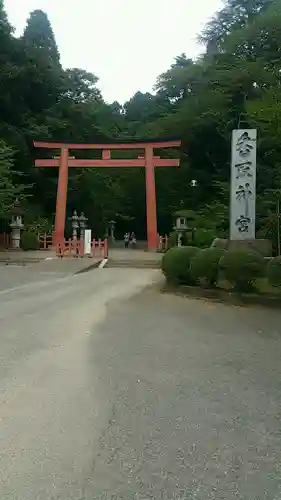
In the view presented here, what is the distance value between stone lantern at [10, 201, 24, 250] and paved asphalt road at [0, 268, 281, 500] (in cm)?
2290

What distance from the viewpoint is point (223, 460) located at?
324cm

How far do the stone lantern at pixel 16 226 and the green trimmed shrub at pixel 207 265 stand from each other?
20136 mm

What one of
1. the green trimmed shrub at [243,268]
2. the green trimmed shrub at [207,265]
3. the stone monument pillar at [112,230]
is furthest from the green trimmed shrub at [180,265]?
the stone monument pillar at [112,230]

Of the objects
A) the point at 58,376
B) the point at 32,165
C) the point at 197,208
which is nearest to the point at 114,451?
the point at 58,376

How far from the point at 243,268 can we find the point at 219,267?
2.46 feet

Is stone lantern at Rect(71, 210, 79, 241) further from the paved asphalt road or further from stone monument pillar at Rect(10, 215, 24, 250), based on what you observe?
the paved asphalt road

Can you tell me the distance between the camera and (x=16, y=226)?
3114 cm

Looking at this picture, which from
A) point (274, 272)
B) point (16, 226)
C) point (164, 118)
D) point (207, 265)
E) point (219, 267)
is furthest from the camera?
point (164, 118)

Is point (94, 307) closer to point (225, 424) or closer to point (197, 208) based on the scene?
point (225, 424)

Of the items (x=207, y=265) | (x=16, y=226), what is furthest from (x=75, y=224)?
(x=207, y=265)

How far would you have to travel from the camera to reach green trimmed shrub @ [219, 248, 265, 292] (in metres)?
11.2

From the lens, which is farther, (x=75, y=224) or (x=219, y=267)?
(x=75, y=224)

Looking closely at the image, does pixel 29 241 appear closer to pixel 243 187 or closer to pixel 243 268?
pixel 243 187

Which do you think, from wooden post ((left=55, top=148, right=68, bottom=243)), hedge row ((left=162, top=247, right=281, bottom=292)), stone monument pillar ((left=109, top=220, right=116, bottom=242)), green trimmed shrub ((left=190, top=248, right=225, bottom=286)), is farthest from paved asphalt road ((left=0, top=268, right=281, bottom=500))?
stone monument pillar ((left=109, top=220, right=116, bottom=242))
